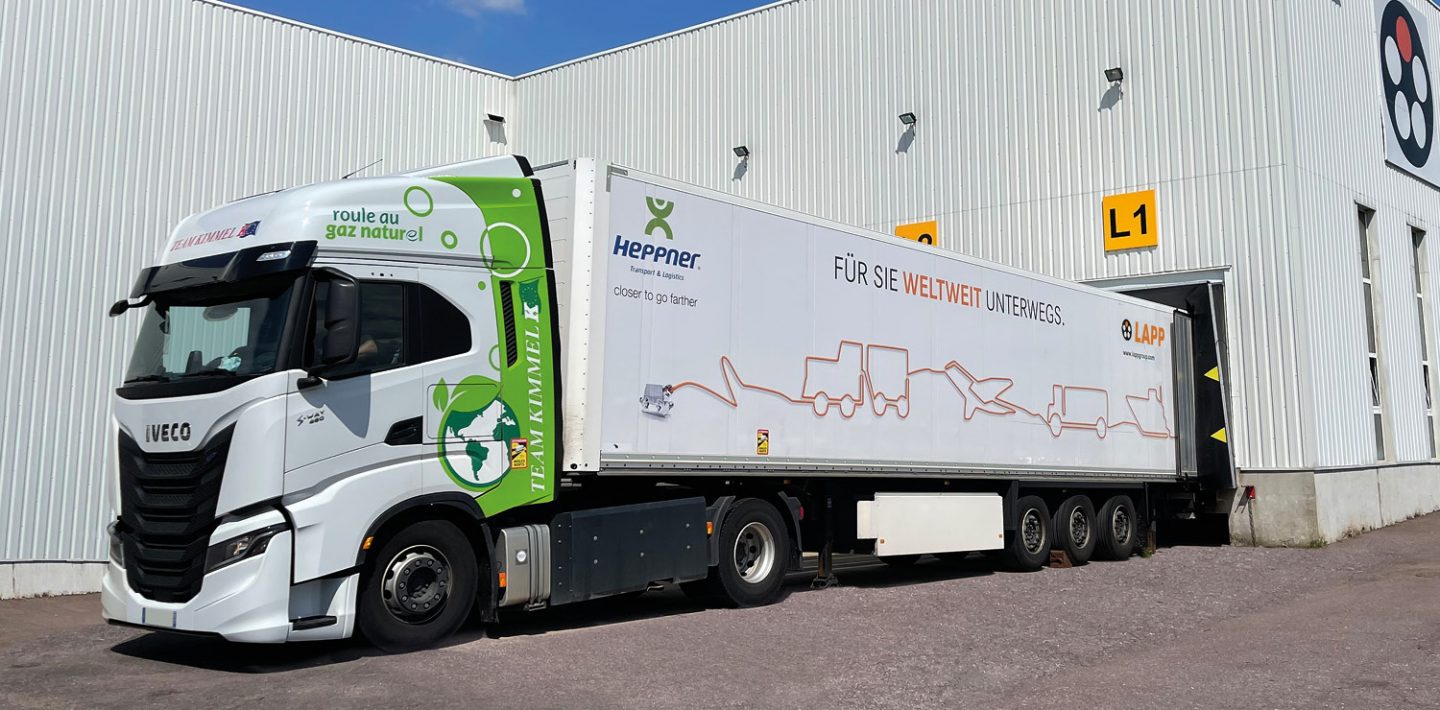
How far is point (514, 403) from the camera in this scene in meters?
8.98

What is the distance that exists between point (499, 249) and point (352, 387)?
1.64 meters

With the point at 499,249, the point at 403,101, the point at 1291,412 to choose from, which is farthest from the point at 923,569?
the point at 403,101

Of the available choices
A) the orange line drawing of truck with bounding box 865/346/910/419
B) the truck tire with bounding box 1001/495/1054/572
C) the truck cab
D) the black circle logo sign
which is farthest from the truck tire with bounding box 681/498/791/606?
the black circle logo sign

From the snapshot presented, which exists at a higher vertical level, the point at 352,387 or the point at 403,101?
the point at 403,101

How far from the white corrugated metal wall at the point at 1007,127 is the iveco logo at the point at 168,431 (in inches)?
600

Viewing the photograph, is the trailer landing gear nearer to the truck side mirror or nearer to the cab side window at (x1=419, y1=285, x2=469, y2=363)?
the cab side window at (x1=419, y1=285, x2=469, y2=363)

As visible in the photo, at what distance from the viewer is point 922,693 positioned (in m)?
7.19

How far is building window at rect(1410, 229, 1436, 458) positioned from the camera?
22.2m

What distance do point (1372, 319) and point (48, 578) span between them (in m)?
20.9

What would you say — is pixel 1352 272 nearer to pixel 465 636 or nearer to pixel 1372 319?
pixel 1372 319

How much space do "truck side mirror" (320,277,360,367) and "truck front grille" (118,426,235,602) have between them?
0.81 metres

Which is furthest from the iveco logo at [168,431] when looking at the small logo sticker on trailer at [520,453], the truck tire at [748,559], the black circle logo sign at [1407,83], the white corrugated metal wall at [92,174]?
the black circle logo sign at [1407,83]

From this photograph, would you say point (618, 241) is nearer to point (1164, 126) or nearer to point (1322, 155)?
point (1164, 126)

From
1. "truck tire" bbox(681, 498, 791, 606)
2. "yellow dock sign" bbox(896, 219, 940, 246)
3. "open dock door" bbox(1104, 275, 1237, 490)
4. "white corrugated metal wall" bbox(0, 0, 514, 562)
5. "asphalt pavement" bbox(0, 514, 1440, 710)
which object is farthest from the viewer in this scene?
"yellow dock sign" bbox(896, 219, 940, 246)
